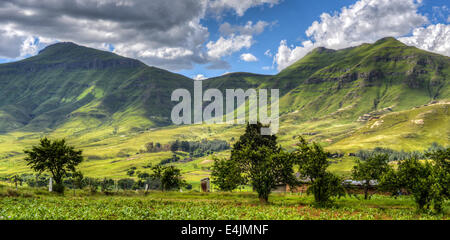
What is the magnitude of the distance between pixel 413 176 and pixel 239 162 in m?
31.3

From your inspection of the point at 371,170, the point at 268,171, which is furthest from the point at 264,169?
the point at 371,170

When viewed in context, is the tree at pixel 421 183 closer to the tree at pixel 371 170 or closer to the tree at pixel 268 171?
the tree at pixel 268 171

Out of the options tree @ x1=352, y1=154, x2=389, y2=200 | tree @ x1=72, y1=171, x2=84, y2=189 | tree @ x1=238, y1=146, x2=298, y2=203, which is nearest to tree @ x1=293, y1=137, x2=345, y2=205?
tree @ x1=238, y1=146, x2=298, y2=203

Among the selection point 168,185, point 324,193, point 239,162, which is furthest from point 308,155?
point 168,185

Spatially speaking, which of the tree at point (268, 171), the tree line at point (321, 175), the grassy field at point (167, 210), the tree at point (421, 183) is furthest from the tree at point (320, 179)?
the tree at point (421, 183)

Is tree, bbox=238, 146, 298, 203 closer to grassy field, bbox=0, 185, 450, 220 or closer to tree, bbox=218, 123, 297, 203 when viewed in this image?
tree, bbox=218, 123, 297, 203

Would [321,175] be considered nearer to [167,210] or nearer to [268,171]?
[268,171]

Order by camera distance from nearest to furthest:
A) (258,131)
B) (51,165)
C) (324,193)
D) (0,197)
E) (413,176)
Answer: (0,197)
(413,176)
(324,193)
(51,165)
(258,131)

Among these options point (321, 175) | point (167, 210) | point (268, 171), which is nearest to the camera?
point (167, 210)

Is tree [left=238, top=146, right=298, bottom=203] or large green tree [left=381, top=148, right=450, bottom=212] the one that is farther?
tree [left=238, top=146, right=298, bottom=203]

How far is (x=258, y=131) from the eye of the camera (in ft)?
300

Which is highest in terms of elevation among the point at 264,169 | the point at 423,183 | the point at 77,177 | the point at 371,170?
the point at 264,169

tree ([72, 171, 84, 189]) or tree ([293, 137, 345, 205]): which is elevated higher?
tree ([293, 137, 345, 205])
